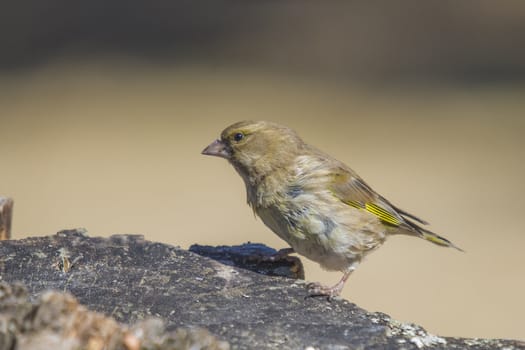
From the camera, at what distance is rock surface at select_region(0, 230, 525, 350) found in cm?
399

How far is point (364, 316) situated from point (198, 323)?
0.71 m

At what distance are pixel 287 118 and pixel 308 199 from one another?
9478 mm

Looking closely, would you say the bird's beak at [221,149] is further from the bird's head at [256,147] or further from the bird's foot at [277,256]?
the bird's foot at [277,256]

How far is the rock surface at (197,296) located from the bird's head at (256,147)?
1102 mm

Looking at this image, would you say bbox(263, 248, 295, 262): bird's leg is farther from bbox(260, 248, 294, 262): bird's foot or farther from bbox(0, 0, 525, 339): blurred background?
bbox(0, 0, 525, 339): blurred background

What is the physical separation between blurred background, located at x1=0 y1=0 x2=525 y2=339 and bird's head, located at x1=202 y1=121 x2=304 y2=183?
354 centimetres

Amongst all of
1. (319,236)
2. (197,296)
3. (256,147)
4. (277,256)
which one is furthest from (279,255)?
(197,296)

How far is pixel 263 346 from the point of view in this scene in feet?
12.6

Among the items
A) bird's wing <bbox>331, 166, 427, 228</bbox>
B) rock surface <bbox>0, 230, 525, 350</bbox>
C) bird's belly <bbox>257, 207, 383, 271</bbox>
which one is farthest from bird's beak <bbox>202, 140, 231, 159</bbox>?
rock surface <bbox>0, 230, 525, 350</bbox>

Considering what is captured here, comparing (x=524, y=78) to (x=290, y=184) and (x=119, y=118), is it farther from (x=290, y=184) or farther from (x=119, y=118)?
(x=290, y=184)

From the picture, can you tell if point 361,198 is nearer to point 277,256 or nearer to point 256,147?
point 256,147

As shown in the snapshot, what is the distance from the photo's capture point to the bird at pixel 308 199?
223 inches

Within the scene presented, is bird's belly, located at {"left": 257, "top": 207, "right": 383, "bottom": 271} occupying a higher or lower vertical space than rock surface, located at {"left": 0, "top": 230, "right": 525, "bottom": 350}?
higher

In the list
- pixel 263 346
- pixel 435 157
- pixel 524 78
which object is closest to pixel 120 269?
pixel 263 346
